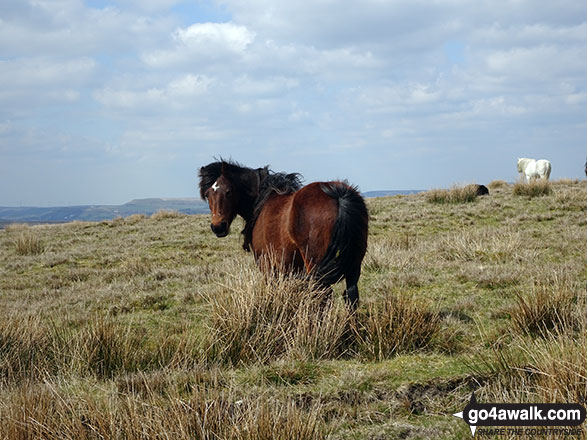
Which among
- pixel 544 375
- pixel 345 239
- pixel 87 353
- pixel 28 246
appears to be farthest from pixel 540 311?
pixel 28 246

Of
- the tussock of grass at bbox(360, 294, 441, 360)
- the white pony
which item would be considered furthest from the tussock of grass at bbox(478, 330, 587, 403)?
the white pony

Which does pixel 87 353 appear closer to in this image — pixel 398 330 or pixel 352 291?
pixel 352 291

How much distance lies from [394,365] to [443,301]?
2.72m

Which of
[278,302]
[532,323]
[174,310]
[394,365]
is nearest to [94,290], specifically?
[174,310]

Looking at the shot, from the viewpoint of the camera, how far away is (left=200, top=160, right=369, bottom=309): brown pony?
17.5ft

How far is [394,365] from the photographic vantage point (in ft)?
14.5

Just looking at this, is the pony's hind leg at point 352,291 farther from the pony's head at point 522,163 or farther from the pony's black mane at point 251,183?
the pony's head at point 522,163

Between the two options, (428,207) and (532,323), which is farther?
(428,207)

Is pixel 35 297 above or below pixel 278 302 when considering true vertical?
below

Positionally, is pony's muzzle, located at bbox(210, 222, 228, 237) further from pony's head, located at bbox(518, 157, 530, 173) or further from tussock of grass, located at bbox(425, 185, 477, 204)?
pony's head, located at bbox(518, 157, 530, 173)

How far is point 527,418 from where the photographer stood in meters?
2.90

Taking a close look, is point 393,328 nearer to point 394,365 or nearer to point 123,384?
point 394,365

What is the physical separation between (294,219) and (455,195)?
14.7 meters

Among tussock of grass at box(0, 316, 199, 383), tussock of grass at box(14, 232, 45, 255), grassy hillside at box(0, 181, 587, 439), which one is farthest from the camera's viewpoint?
tussock of grass at box(14, 232, 45, 255)
